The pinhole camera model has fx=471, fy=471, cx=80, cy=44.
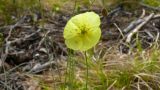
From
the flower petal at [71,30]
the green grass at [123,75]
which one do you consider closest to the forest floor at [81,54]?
the green grass at [123,75]

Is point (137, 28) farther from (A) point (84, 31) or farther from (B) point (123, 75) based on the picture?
(A) point (84, 31)

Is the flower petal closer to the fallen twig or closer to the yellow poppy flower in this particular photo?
the yellow poppy flower

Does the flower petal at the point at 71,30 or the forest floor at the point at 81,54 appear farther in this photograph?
the forest floor at the point at 81,54

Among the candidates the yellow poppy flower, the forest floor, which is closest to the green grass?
the forest floor

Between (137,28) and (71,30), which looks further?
(137,28)

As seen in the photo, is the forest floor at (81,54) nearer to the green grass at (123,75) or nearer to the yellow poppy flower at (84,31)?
the green grass at (123,75)

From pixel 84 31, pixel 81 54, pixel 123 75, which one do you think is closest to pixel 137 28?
pixel 81 54
